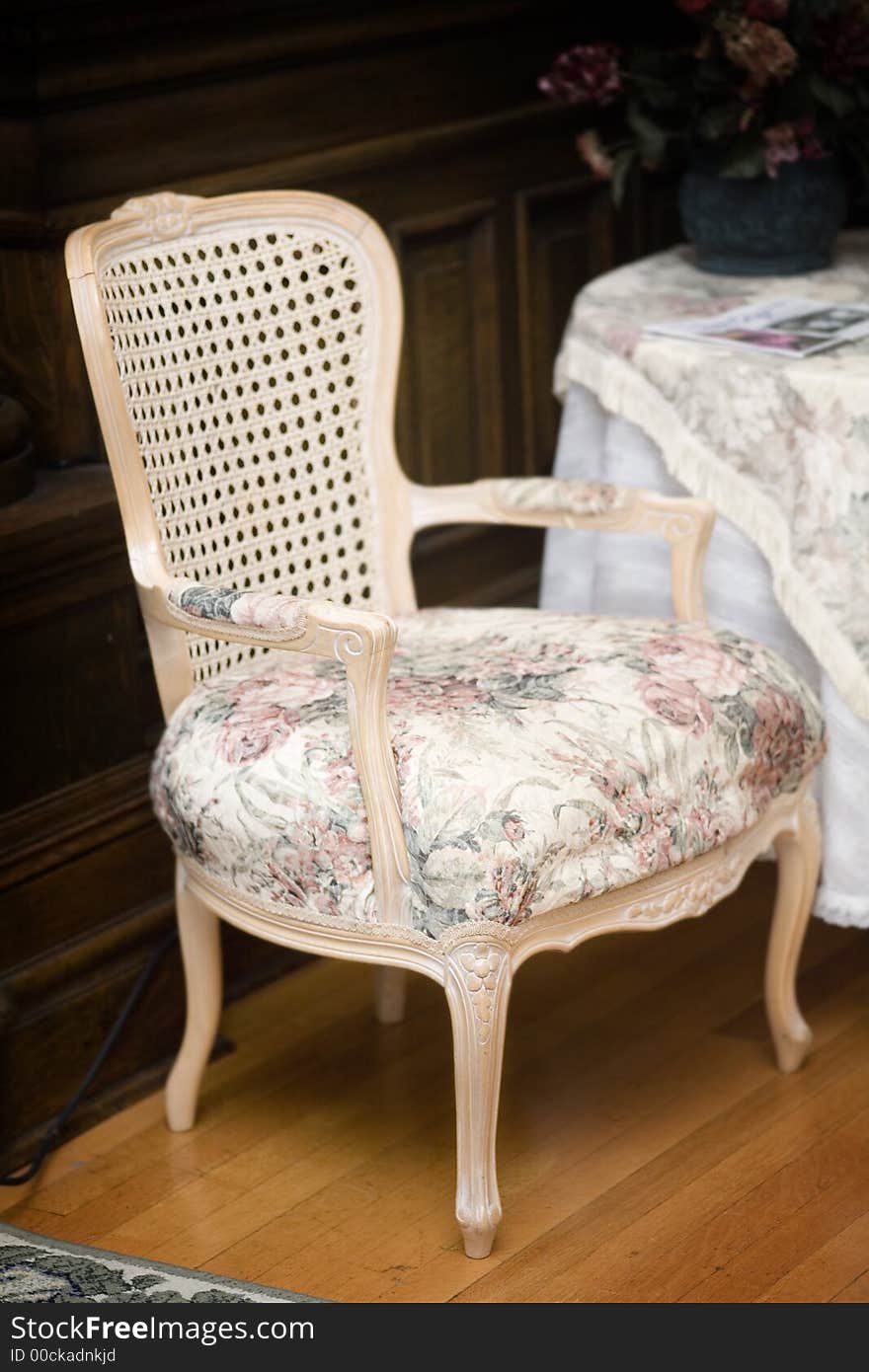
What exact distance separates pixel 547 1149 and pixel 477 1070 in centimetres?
35

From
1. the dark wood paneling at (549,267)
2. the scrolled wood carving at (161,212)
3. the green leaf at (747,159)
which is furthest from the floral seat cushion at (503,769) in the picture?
the dark wood paneling at (549,267)

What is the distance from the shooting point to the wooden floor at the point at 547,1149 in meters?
1.92

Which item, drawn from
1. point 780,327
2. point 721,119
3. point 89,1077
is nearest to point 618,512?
point 780,327

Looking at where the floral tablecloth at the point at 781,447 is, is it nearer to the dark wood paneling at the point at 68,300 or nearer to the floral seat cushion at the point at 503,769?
the floral seat cushion at the point at 503,769

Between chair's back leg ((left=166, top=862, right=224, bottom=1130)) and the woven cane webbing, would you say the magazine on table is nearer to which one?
the woven cane webbing

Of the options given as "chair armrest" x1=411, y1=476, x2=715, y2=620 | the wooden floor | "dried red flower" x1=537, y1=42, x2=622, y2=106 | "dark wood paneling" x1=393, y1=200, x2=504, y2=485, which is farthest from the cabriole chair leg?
"dried red flower" x1=537, y1=42, x2=622, y2=106

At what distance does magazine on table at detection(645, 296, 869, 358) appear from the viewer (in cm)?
221

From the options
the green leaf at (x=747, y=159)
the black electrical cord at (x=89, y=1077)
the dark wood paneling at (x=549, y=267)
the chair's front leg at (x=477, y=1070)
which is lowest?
the black electrical cord at (x=89, y=1077)

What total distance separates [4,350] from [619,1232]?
117 centimetres

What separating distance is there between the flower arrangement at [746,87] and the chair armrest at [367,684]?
36.2 inches

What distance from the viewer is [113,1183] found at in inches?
83.8

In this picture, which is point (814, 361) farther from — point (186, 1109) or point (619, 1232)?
point (186, 1109)

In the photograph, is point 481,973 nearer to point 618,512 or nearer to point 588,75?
point 618,512
